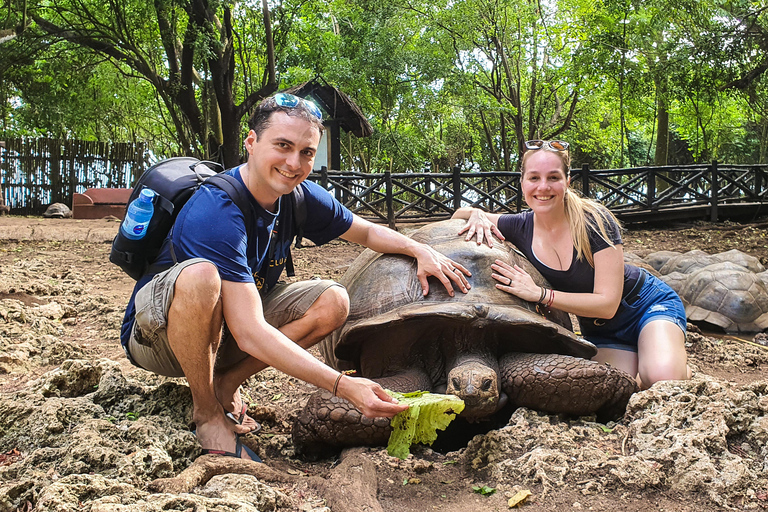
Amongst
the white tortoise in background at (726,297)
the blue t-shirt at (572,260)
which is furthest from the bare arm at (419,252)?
the white tortoise in background at (726,297)

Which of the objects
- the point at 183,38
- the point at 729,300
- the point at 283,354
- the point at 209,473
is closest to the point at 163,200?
the point at 283,354

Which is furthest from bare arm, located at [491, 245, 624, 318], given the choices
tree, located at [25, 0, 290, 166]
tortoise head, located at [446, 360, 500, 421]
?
tree, located at [25, 0, 290, 166]

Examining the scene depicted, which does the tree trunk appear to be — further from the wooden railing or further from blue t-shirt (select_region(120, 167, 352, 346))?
blue t-shirt (select_region(120, 167, 352, 346))

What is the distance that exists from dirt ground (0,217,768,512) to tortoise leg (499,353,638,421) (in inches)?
13.2

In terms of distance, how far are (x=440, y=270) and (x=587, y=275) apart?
0.78 meters

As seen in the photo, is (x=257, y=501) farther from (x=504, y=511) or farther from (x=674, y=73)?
(x=674, y=73)

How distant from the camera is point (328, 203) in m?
2.68

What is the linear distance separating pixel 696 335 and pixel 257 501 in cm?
379

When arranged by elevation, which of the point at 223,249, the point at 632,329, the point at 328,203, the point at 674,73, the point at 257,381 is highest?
the point at 674,73

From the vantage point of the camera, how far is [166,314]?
85.0 inches

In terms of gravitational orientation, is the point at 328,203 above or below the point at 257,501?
above

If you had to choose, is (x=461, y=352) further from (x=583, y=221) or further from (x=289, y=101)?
(x=289, y=101)

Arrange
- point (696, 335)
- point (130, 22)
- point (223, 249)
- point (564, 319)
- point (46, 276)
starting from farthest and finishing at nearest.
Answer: point (130, 22) → point (46, 276) → point (696, 335) → point (564, 319) → point (223, 249)

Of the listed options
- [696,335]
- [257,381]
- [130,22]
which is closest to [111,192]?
[130,22]
